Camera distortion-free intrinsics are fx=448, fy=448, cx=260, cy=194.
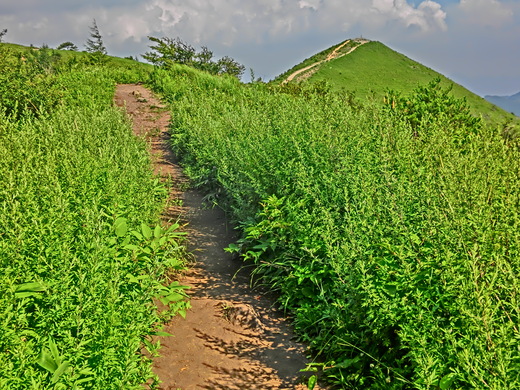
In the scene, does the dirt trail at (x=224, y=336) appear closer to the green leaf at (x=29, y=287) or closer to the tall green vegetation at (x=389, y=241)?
the tall green vegetation at (x=389, y=241)

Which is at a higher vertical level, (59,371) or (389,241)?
(389,241)

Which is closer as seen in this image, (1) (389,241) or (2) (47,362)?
(2) (47,362)

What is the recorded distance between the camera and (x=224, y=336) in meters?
4.88

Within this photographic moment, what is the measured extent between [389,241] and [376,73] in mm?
24844

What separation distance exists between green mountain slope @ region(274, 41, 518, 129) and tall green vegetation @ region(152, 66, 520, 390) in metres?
16.7

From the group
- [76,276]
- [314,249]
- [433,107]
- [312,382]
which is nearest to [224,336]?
[312,382]

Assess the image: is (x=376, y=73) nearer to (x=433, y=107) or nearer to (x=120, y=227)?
(x=433, y=107)

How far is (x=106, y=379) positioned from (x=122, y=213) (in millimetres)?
2476

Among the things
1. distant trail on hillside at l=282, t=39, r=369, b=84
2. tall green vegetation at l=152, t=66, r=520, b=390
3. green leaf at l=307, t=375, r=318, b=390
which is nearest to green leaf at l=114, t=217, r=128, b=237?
tall green vegetation at l=152, t=66, r=520, b=390

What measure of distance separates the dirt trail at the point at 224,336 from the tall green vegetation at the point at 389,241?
10.8 inches

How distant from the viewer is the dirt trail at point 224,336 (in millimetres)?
4156

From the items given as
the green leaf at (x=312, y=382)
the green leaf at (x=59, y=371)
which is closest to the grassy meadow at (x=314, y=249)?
the green leaf at (x=59, y=371)

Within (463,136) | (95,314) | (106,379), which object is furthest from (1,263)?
(463,136)

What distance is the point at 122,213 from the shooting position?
16.1ft
